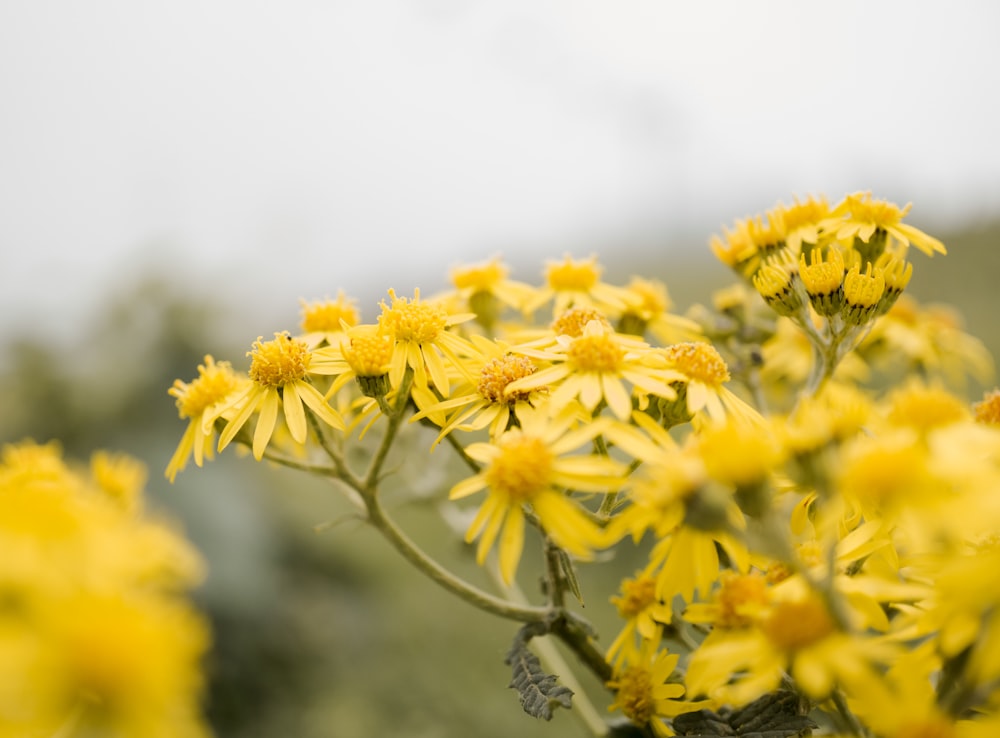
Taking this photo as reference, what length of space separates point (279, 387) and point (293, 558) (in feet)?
9.26

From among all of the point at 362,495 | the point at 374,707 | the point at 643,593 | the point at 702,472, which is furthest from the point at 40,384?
the point at 702,472

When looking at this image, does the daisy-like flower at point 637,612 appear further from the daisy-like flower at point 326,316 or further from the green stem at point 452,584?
the daisy-like flower at point 326,316

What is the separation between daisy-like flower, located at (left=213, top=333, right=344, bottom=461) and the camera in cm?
127

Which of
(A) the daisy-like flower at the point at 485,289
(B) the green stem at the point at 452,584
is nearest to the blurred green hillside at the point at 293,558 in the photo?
(A) the daisy-like flower at the point at 485,289

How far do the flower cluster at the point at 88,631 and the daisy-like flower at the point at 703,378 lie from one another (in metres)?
0.78

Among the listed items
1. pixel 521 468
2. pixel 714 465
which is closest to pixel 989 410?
pixel 714 465

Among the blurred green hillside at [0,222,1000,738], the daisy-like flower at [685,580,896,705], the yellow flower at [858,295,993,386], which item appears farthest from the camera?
the blurred green hillside at [0,222,1000,738]

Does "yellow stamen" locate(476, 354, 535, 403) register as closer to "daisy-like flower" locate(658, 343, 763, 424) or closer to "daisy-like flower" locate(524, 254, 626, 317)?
"daisy-like flower" locate(658, 343, 763, 424)

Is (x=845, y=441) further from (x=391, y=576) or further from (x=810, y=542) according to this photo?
(x=391, y=576)

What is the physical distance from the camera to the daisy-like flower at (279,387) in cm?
127

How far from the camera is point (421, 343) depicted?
1.29 metres

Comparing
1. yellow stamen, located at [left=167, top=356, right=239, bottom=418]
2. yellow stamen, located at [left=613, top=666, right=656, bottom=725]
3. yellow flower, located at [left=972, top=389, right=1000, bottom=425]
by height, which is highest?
yellow flower, located at [left=972, top=389, right=1000, bottom=425]

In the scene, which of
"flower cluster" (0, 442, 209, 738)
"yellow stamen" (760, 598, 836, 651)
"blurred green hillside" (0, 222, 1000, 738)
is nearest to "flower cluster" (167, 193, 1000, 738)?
"yellow stamen" (760, 598, 836, 651)

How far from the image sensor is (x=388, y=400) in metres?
1.29
